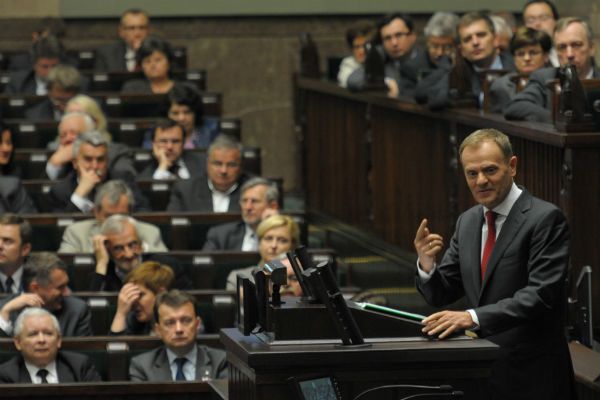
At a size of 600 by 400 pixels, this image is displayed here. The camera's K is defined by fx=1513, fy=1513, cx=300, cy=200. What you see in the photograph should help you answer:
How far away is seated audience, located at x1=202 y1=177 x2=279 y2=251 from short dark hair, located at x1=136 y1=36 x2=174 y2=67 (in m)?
2.84

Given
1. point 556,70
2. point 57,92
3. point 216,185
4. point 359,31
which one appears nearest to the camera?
point 556,70

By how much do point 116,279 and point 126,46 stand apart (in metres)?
4.41

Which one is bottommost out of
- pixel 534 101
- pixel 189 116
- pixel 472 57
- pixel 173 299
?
pixel 173 299

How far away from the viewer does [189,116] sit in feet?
34.9

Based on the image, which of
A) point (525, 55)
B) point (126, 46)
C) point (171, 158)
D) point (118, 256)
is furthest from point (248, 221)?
point (126, 46)

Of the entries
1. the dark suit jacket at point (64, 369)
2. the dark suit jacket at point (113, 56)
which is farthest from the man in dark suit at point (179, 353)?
the dark suit jacket at point (113, 56)

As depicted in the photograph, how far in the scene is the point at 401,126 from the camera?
28.6 feet

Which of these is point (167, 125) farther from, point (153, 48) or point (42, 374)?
point (42, 374)

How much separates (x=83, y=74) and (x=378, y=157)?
12.1ft

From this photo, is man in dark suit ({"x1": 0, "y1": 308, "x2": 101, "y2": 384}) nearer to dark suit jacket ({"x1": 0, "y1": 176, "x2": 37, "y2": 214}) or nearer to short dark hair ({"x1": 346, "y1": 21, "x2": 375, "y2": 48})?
dark suit jacket ({"x1": 0, "y1": 176, "x2": 37, "y2": 214})

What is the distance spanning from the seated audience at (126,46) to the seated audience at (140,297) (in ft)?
15.0

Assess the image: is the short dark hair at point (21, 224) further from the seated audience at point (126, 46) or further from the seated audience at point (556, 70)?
the seated audience at point (126, 46)

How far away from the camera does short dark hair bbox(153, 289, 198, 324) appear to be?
7.06 m

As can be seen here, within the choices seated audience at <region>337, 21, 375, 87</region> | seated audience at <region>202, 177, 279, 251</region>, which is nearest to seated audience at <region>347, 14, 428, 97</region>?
seated audience at <region>337, 21, 375, 87</region>
